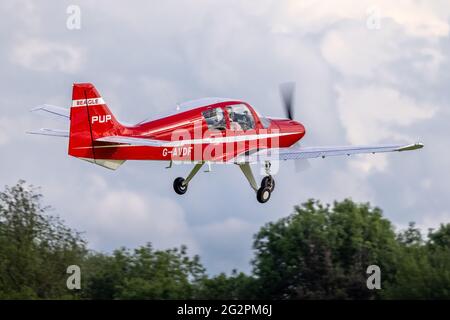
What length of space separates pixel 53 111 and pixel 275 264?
23.9 m

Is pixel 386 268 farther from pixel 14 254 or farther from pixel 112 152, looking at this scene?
pixel 112 152

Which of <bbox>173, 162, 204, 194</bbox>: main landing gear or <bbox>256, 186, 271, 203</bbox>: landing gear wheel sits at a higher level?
<bbox>173, 162, 204, 194</bbox>: main landing gear

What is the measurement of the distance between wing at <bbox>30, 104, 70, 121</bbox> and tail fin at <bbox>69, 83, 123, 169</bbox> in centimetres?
434

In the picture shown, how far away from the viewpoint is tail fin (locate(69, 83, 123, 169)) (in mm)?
30078

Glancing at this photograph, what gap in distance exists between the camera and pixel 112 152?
30.4 m

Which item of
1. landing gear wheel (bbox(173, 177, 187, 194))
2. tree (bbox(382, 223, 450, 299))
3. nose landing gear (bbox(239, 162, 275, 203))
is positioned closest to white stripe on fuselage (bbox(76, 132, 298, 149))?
nose landing gear (bbox(239, 162, 275, 203))

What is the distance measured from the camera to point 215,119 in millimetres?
32500

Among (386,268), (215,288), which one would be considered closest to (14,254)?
(215,288)

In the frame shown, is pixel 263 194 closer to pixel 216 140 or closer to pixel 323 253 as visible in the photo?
pixel 216 140

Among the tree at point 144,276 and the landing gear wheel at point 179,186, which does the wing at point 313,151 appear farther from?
the tree at point 144,276

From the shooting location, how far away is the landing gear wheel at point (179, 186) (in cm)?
3378

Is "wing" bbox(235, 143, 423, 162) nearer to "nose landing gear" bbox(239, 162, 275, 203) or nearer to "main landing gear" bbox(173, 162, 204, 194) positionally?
"nose landing gear" bbox(239, 162, 275, 203)

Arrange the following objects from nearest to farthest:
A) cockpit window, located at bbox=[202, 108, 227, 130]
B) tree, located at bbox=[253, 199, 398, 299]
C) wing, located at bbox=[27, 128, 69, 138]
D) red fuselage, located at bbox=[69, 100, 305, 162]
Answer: red fuselage, located at bbox=[69, 100, 305, 162] → cockpit window, located at bbox=[202, 108, 227, 130] → wing, located at bbox=[27, 128, 69, 138] → tree, located at bbox=[253, 199, 398, 299]

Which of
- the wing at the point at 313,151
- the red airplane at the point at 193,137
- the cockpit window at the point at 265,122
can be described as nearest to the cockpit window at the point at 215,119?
the red airplane at the point at 193,137
